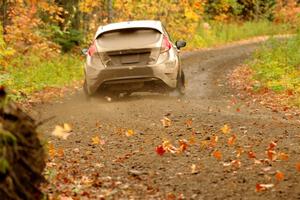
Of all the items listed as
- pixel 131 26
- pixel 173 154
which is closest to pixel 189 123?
pixel 173 154

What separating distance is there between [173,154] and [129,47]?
520cm

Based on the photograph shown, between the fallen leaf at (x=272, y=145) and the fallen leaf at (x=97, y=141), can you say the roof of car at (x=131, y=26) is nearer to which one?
the fallen leaf at (x=97, y=141)

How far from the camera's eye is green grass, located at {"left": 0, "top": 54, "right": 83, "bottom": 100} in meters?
16.1

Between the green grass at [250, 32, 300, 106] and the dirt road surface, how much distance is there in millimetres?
1448

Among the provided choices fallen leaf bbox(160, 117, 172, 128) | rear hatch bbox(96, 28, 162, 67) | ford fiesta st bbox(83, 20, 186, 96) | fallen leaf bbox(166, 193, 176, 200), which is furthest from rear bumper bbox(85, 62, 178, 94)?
fallen leaf bbox(166, 193, 176, 200)

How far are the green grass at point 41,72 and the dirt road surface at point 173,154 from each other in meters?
2.90

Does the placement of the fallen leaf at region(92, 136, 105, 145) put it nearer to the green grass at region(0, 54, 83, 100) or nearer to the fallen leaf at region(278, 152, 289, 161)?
the fallen leaf at region(278, 152, 289, 161)

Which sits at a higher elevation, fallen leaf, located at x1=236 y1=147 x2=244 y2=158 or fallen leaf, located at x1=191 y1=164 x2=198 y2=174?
fallen leaf, located at x1=191 y1=164 x2=198 y2=174

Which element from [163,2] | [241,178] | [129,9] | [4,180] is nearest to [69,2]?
[129,9]

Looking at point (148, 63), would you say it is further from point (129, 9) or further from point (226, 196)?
point (129, 9)

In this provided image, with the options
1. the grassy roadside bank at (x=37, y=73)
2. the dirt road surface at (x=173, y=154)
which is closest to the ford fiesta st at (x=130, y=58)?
the dirt road surface at (x=173, y=154)

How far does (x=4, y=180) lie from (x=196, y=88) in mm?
13005

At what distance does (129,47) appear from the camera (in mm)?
12562

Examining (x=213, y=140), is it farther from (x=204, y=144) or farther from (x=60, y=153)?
(x=60, y=153)
